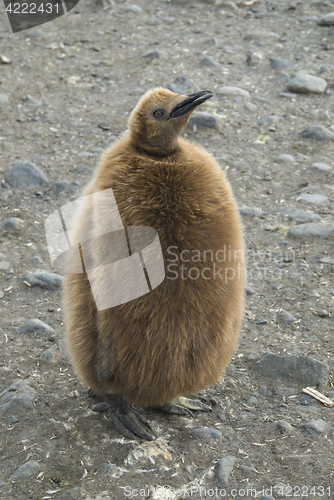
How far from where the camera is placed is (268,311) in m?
3.45

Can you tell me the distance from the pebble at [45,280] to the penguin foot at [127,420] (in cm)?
114

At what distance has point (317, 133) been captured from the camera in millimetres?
5055

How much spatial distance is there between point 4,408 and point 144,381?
2.50 ft

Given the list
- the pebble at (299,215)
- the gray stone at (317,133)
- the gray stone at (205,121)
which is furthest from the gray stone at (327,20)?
the pebble at (299,215)

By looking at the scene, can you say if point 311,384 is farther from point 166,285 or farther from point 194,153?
point 194,153

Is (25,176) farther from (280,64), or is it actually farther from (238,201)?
(280,64)

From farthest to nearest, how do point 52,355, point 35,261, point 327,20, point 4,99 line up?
point 327,20
point 4,99
point 35,261
point 52,355

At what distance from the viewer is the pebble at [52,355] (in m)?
3.07

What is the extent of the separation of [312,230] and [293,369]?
1308 mm

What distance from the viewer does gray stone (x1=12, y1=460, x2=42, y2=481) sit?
233cm

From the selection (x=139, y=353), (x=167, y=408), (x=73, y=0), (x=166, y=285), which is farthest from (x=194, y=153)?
(x=73, y=0)

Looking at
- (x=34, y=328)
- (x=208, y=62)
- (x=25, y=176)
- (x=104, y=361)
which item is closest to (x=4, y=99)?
(x=25, y=176)

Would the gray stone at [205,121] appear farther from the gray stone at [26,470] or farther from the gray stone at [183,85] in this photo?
the gray stone at [26,470]

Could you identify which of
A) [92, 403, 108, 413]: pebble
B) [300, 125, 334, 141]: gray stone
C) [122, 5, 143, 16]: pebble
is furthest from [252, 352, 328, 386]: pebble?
[122, 5, 143, 16]: pebble
